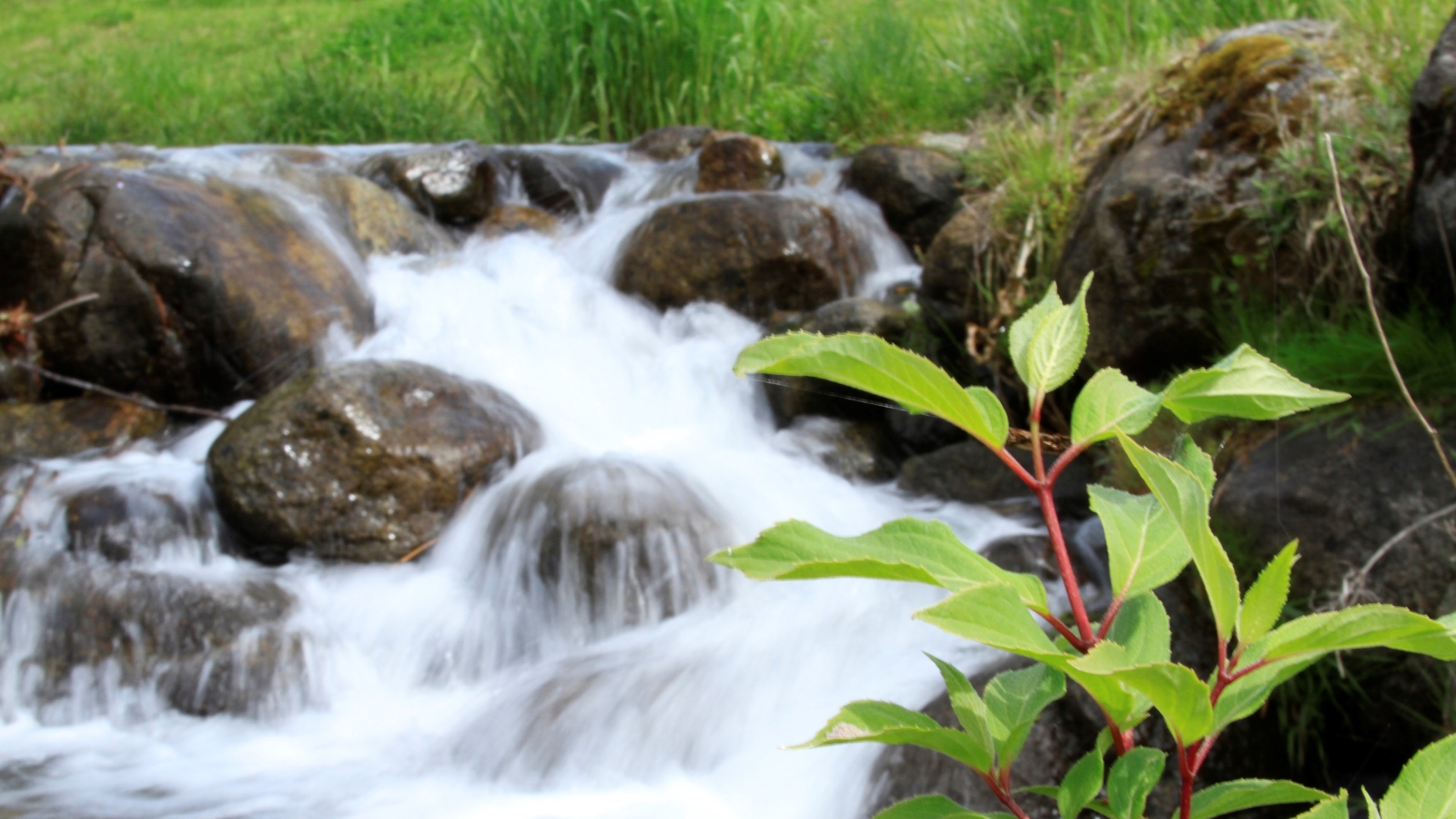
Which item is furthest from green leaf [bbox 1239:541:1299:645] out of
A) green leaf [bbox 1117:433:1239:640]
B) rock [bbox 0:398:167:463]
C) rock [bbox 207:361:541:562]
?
rock [bbox 0:398:167:463]

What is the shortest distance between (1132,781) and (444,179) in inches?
253

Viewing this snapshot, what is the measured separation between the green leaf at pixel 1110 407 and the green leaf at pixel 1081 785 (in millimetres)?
153

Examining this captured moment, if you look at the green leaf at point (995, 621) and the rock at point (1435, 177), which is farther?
the rock at point (1435, 177)

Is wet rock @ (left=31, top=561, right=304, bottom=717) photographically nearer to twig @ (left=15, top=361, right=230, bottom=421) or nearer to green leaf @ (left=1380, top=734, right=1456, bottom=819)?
twig @ (left=15, top=361, right=230, bottom=421)

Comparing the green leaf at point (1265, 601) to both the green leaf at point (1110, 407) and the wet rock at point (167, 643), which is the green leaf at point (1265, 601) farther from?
the wet rock at point (167, 643)

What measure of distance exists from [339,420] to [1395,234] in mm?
3379

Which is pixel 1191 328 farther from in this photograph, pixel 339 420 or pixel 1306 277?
pixel 339 420

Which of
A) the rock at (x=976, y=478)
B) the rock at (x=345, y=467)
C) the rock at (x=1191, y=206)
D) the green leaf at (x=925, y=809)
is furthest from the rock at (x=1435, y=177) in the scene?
the rock at (x=345, y=467)

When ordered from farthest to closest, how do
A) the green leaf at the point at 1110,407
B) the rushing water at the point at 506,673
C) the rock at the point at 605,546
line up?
1. the rock at the point at 605,546
2. the rushing water at the point at 506,673
3. the green leaf at the point at 1110,407

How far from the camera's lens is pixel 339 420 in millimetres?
3672

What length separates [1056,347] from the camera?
0.50 meters

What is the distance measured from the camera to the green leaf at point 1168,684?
0.37 m

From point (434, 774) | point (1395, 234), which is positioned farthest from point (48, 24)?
point (1395, 234)

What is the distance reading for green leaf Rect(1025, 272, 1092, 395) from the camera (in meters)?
0.49
